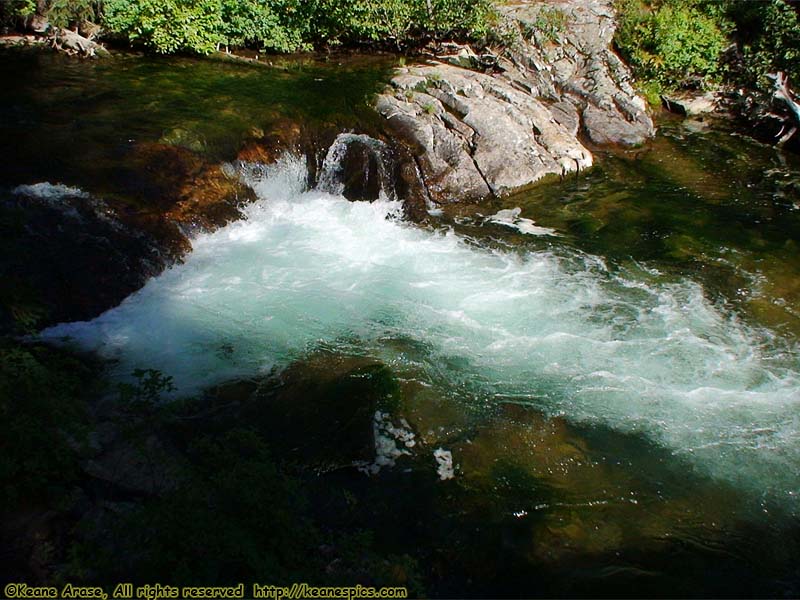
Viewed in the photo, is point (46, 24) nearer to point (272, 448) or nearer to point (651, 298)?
point (272, 448)

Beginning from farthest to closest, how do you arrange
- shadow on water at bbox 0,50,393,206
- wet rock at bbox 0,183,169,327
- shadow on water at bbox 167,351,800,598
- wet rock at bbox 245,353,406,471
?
shadow on water at bbox 0,50,393,206, wet rock at bbox 0,183,169,327, wet rock at bbox 245,353,406,471, shadow on water at bbox 167,351,800,598

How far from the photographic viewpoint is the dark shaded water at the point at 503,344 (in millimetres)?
4711

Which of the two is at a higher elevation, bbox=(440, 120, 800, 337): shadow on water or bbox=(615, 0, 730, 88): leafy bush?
bbox=(615, 0, 730, 88): leafy bush

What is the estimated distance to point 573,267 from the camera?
8695 mm

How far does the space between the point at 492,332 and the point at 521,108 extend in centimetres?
719

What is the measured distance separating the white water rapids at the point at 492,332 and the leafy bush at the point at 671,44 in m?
9.94

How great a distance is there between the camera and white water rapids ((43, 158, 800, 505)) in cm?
584

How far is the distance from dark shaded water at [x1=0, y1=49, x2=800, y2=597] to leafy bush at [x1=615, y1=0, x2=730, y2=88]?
525 cm

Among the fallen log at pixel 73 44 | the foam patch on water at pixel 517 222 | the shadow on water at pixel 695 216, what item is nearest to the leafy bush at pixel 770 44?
the shadow on water at pixel 695 216

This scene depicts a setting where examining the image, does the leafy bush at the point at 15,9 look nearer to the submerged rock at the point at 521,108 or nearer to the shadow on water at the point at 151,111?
the shadow on water at the point at 151,111

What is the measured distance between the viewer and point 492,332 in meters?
7.14

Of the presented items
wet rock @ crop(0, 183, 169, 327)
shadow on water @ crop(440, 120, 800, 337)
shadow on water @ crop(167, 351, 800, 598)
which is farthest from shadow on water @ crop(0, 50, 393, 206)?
shadow on water @ crop(167, 351, 800, 598)

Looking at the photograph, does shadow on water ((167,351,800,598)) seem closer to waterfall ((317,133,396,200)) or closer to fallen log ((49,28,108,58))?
waterfall ((317,133,396,200))

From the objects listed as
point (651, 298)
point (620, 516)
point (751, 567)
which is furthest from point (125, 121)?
point (751, 567)
